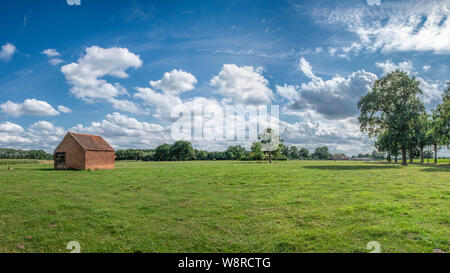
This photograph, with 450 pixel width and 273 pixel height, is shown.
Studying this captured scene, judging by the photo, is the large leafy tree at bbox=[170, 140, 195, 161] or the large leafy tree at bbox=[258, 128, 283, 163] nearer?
the large leafy tree at bbox=[258, 128, 283, 163]

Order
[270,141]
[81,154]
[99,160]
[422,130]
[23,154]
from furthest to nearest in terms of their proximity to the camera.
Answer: [23,154], [270,141], [422,130], [99,160], [81,154]

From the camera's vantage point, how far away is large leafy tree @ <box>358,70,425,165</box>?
43438mm

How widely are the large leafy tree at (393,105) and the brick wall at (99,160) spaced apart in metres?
49.2

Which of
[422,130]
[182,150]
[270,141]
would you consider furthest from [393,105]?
[182,150]

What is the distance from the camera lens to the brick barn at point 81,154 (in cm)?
4034

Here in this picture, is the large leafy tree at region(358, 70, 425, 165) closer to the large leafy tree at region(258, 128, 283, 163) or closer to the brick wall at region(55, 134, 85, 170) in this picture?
the large leafy tree at region(258, 128, 283, 163)

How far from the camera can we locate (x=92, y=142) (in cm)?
4366

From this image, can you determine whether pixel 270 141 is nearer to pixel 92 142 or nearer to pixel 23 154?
pixel 92 142

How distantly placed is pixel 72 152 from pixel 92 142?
11.9 feet

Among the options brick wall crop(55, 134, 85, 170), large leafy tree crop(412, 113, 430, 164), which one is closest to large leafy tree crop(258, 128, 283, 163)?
large leafy tree crop(412, 113, 430, 164)

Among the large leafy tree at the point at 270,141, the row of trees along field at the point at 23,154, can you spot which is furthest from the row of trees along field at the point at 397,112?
the row of trees along field at the point at 23,154

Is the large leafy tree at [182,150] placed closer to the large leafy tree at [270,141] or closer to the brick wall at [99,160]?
the large leafy tree at [270,141]

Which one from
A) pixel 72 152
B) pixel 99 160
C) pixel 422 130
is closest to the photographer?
pixel 72 152
